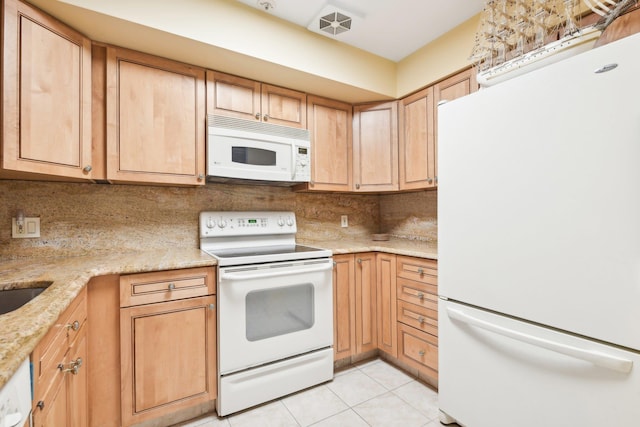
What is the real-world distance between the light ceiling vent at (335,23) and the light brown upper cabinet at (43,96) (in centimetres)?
132

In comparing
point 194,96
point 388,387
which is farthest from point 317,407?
point 194,96

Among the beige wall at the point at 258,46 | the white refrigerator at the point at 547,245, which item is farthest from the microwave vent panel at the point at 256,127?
the white refrigerator at the point at 547,245

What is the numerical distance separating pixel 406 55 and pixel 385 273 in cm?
168

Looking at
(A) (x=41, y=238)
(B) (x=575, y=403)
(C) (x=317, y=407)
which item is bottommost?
(C) (x=317, y=407)

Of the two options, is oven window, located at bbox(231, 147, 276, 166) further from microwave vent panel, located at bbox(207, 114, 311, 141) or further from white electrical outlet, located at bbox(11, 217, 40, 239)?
white electrical outlet, located at bbox(11, 217, 40, 239)

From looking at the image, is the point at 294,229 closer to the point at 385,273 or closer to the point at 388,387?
the point at 385,273

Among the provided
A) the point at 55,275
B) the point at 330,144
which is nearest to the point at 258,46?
the point at 330,144

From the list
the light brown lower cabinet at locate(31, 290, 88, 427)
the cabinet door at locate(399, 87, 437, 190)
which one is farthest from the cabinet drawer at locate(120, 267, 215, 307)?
the cabinet door at locate(399, 87, 437, 190)

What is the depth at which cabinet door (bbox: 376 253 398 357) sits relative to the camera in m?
2.09

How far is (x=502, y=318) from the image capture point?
1265 millimetres

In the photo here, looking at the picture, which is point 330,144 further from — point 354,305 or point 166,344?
point 166,344

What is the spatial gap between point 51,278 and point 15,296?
0.12 meters

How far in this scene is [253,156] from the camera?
2.04 meters

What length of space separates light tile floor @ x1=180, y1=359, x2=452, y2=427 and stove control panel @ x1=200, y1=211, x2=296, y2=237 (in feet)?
3.61
